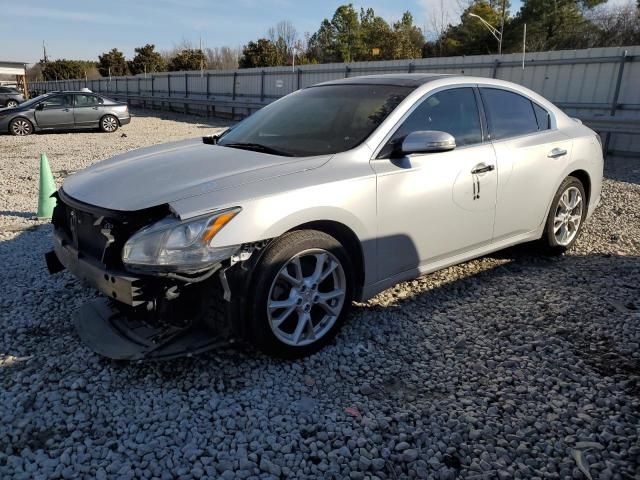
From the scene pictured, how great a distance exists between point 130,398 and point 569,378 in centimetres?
248

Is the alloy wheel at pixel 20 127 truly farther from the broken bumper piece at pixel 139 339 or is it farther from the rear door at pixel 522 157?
the rear door at pixel 522 157

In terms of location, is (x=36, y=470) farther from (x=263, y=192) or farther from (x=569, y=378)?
(x=569, y=378)

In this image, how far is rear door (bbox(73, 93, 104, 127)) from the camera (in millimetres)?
17969

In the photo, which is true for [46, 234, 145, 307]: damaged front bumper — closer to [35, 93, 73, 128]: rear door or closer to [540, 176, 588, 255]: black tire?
[540, 176, 588, 255]: black tire

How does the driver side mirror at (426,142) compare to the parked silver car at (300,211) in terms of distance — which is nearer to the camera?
the parked silver car at (300,211)

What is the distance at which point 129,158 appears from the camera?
3764 mm

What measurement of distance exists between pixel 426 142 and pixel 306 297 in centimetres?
126

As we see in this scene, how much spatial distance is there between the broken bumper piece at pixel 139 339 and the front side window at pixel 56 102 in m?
16.9

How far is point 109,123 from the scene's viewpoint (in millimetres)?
18656

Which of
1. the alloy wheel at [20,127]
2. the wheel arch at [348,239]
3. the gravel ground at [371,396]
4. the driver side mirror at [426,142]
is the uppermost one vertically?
the driver side mirror at [426,142]

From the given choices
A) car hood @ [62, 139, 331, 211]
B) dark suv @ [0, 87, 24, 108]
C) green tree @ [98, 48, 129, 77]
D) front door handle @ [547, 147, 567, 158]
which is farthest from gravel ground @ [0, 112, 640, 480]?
green tree @ [98, 48, 129, 77]

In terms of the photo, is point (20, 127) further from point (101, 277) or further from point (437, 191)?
point (437, 191)

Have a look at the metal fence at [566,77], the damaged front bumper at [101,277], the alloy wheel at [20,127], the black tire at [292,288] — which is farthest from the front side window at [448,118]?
the alloy wheel at [20,127]

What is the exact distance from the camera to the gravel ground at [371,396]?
237 centimetres
